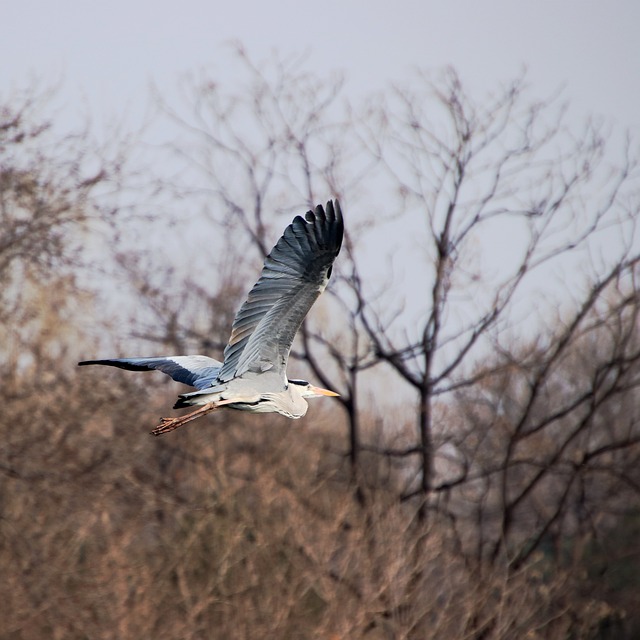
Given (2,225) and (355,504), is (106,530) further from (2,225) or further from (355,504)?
(2,225)

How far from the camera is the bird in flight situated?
7293 millimetres

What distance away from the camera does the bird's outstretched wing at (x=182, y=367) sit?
26.4 feet

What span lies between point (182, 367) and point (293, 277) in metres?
1.67

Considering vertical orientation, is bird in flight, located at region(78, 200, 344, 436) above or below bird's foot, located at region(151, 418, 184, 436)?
above

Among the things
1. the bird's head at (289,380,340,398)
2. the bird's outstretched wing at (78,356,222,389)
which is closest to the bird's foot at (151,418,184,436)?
the bird's outstretched wing at (78,356,222,389)

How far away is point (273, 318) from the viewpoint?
7328mm

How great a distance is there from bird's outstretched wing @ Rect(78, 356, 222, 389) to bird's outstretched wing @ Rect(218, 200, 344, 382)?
85 cm

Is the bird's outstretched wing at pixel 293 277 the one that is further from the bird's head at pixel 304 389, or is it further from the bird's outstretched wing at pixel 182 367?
the bird's head at pixel 304 389

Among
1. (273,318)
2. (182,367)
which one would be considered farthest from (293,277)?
(182,367)

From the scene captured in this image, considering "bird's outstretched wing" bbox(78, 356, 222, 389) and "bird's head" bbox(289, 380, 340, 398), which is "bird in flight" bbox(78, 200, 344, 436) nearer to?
"bird's outstretched wing" bbox(78, 356, 222, 389)

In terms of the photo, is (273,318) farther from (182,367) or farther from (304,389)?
(182,367)

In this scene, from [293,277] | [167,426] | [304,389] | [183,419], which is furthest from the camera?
[304,389]

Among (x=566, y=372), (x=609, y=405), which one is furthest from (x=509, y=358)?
(x=566, y=372)

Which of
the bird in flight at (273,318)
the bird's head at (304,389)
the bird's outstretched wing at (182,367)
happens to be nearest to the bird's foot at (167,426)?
the bird in flight at (273,318)
